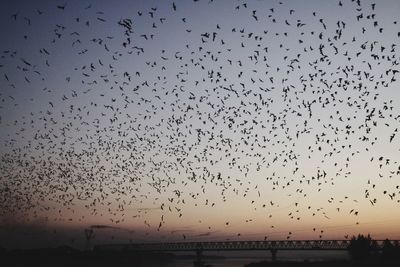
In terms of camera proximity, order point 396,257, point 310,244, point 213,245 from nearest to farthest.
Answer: point 396,257, point 310,244, point 213,245

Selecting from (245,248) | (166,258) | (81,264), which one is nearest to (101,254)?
(81,264)

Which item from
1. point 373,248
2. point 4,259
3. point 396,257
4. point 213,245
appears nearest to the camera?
point 396,257

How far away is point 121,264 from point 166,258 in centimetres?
10549

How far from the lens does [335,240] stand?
3420 inches

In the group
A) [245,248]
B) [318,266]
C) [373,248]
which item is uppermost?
[245,248]

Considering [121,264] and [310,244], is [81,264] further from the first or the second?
[310,244]

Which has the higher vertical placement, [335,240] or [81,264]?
[335,240]

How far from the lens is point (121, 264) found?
8162 cm

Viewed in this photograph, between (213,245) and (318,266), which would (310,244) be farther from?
(318,266)

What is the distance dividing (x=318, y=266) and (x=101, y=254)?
47753 millimetres

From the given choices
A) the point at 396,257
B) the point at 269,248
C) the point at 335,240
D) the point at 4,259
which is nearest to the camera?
the point at 396,257

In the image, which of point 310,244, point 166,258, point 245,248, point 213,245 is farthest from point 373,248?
point 166,258

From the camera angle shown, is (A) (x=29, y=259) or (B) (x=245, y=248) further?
(B) (x=245, y=248)

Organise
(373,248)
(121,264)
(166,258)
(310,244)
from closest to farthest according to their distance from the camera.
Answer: (373,248) < (121,264) < (310,244) < (166,258)
